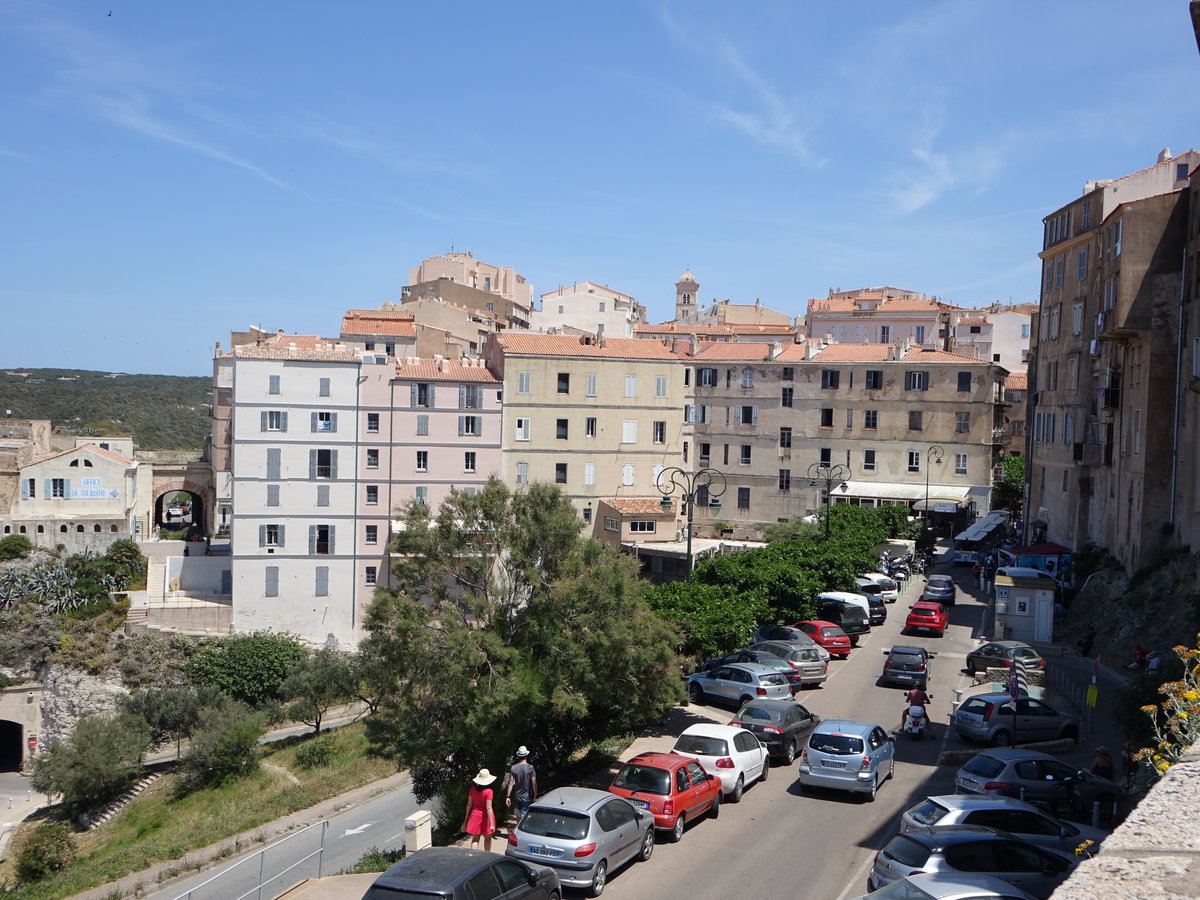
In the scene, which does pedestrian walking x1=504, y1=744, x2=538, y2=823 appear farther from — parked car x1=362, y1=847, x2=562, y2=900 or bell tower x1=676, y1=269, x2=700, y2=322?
bell tower x1=676, y1=269, x2=700, y2=322

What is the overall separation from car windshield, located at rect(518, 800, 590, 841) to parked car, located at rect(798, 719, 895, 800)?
7.06 m

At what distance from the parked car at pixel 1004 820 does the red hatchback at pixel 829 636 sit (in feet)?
63.8

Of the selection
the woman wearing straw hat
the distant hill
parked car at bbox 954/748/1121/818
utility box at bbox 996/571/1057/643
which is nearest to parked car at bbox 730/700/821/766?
parked car at bbox 954/748/1121/818

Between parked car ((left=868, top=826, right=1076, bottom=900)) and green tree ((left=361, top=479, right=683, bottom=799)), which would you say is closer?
parked car ((left=868, top=826, right=1076, bottom=900))

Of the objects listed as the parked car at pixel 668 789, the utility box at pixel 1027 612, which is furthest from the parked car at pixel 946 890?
the utility box at pixel 1027 612

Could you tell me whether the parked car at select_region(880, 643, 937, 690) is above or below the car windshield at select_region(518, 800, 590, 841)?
below

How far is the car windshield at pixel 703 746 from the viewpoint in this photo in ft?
64.8

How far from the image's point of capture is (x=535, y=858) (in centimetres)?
1445

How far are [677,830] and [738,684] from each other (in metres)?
9.94

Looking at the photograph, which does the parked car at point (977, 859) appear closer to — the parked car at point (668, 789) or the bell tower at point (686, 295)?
the parked car at point (668, 789)

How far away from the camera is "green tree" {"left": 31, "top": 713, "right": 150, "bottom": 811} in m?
37.2

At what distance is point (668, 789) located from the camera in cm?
1716

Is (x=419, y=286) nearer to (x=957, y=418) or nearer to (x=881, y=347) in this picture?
(x=881, y=347)

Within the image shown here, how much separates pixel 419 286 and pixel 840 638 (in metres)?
67.8
